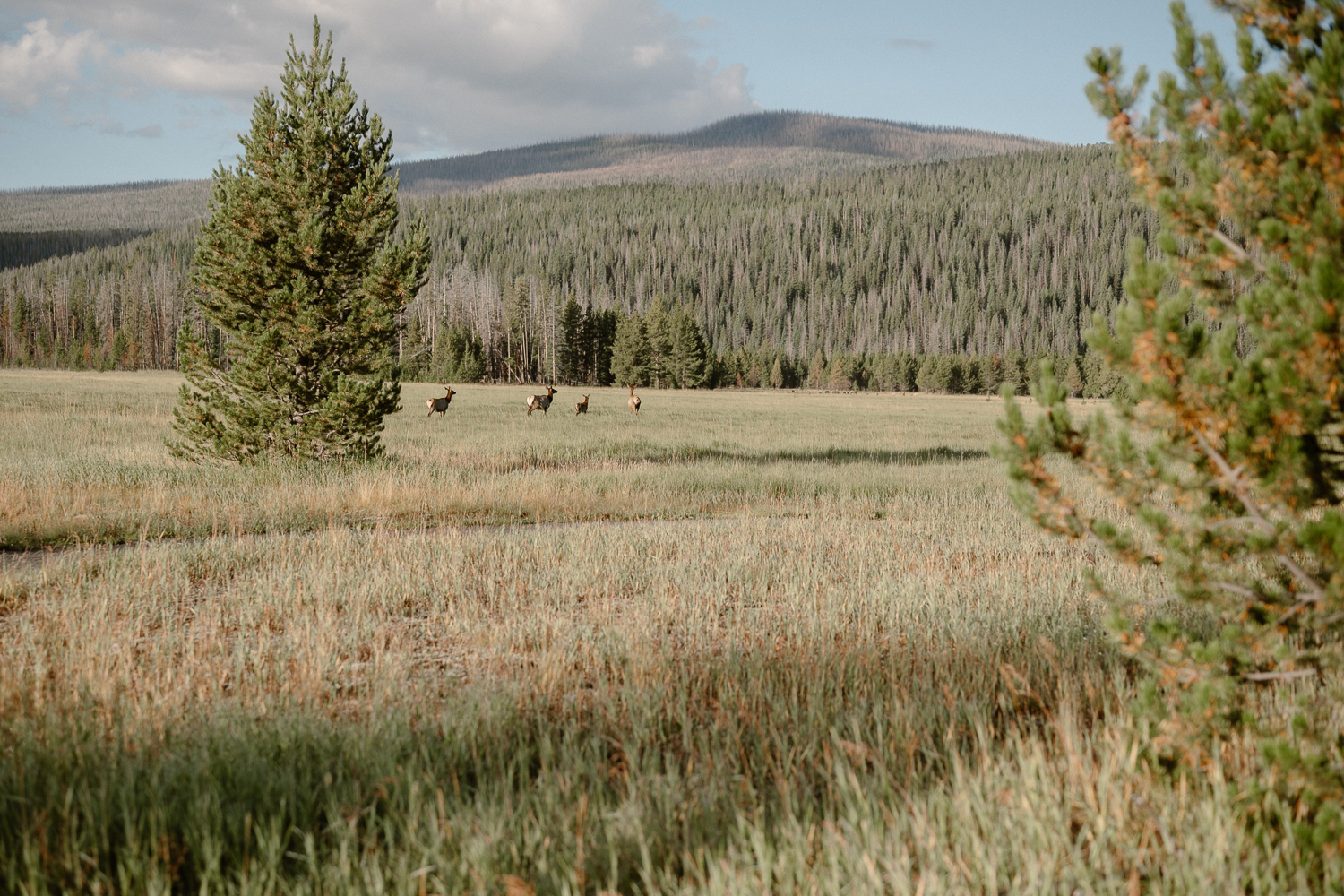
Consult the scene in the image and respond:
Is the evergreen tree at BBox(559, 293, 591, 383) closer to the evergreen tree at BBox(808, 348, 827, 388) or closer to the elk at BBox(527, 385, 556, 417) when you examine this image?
the evergreen tree at BBox(808, 348, 827, 388)

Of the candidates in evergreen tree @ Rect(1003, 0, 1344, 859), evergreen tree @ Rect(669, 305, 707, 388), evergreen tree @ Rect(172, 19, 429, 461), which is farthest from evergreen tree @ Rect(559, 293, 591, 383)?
evergreen tree @ Rect(1003, 0, 1344, 859)

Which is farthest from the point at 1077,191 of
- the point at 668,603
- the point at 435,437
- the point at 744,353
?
the point at 668,603

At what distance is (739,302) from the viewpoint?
17912 centimetres

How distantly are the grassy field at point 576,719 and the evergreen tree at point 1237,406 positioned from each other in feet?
0.86

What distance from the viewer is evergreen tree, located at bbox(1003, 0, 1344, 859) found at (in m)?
2.50

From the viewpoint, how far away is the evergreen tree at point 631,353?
85438mm

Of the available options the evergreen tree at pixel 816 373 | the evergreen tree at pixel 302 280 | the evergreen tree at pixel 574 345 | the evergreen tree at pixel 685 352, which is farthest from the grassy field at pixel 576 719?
the evergreen tree at pixel 816 373

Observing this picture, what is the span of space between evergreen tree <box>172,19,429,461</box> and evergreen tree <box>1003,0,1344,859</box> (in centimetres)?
1145

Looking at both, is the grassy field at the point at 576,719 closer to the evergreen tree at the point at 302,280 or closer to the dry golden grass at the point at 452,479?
the dry golden grass at the point at 452,479

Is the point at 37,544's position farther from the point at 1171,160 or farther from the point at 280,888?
the point at 1171,160

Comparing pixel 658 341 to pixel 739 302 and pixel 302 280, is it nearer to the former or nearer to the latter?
pixel 302 280

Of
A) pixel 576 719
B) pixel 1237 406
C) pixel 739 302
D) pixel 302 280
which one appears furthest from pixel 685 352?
pixel 739 302

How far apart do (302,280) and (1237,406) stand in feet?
40.4

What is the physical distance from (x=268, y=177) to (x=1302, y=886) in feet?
46.9
